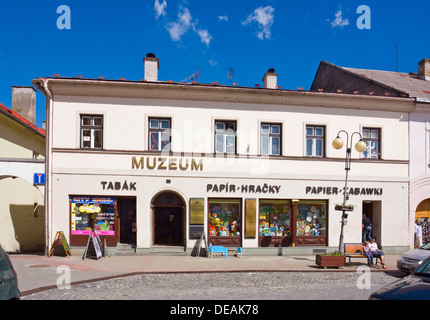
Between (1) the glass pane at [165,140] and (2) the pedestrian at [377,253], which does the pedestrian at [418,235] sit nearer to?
(2) the pedestrian at [377,253]

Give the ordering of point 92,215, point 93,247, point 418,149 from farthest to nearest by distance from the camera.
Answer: point 418,149
point 92,215
point 93,247

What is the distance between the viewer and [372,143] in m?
16.4

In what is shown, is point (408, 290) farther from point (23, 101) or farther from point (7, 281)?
point (23, 101)

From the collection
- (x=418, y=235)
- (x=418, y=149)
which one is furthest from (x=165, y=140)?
(x=418, y=235)

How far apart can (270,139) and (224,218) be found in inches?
172

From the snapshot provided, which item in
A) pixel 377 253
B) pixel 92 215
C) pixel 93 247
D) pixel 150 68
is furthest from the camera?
pixel 150 68

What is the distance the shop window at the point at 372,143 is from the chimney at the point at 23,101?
2106 centimetres

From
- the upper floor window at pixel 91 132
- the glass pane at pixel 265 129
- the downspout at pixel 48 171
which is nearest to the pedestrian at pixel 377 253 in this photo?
the glass pane at pixel 265 129

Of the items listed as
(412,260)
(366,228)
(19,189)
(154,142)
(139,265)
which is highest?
(154,142)

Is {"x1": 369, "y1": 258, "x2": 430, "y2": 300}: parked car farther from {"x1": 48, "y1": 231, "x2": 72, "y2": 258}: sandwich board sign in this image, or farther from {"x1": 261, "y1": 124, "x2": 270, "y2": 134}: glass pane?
{"x1": 48, "y1": 231, "x2": 72, "y2": 258}: sandwich board sign

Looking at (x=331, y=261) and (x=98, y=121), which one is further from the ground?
(x=98, y=121)

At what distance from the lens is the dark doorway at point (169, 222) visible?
15.3 meters

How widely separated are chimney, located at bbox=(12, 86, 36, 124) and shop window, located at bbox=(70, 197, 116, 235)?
11.2 m

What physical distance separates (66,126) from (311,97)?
11388mm
